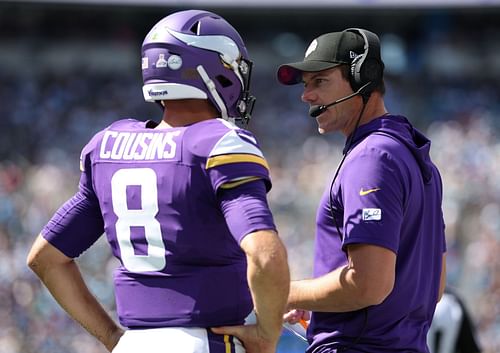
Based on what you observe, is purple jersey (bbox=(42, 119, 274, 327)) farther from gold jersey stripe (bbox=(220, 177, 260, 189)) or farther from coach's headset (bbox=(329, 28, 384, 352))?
coach's headset (bbox=(329, 28, 384, 352))

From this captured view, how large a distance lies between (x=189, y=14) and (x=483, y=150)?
1240 cm

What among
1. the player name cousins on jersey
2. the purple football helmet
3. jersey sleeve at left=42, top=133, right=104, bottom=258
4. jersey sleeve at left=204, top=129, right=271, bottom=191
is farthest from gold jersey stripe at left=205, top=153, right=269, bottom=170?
jersey sleeve at left=42, top=133, right=104, bottom=258

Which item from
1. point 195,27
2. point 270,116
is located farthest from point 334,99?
point 270,116

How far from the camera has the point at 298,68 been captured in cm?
348

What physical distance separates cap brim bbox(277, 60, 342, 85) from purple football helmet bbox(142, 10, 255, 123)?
1.04 ft

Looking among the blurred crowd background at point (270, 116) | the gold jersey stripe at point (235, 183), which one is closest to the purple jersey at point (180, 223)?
the gold jersey stripe at point (235, 183)

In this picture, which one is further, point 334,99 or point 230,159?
point 334,99

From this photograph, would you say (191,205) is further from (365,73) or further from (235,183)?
(365,73)

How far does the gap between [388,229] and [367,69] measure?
62cm

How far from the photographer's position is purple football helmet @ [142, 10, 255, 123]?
312 centimetres

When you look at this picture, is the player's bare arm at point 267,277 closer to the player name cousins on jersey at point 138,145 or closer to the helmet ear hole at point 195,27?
the player name cousins on jersey at point 138,145

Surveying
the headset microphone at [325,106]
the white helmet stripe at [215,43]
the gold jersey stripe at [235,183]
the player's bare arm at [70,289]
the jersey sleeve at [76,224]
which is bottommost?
the player's bare arm at [70,289]

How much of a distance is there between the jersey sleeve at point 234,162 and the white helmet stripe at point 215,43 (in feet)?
1.27

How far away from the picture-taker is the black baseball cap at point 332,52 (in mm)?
3473
